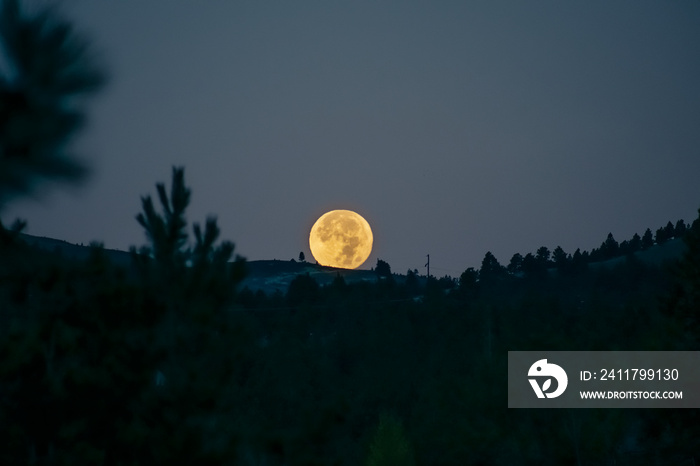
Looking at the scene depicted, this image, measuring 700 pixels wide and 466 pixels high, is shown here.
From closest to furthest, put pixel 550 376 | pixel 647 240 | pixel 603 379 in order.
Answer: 1. pixel 550 376
2. pixel 603 379
3. pixel 647 240

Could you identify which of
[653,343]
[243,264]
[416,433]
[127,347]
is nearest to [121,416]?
[127,347]

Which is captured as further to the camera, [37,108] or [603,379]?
[603,379]

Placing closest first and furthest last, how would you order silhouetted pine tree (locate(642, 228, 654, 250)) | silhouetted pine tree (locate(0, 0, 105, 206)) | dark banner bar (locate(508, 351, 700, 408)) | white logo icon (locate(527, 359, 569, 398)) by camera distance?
silhouetted pine tree (locate(0, 0, 105, 206)), white logo icon (locate(527, 359, 569, 398)), dark banner bar (locate(508, 351, 700, 408)), silhouetted pine tree (locate(642, 228, 654, 250))

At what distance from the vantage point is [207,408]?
26.9ft

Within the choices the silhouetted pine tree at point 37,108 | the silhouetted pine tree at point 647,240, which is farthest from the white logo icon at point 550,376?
the silhouetted pine tree at point 647,240

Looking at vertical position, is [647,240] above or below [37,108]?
above

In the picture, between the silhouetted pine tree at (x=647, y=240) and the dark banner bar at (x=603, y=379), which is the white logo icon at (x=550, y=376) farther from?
the silhouetted pine tree at (x=647, y=240)

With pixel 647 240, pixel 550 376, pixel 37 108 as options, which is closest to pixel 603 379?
pixel 550 376

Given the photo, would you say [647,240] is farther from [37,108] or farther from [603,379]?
[37,108]

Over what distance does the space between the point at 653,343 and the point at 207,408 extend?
1250 inches

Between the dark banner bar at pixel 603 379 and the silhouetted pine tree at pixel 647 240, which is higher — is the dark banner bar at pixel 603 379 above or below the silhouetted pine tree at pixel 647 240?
below

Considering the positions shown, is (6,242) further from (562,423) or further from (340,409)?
(562,423)

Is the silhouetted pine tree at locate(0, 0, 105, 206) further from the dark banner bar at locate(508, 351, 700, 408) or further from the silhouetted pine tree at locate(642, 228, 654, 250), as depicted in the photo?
the silhouetted pine tree at locate(642, 228, 654, 250)

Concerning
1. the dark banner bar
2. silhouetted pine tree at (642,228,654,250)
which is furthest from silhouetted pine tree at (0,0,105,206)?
silhouetted pine tree at (642,228,654,250)
